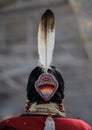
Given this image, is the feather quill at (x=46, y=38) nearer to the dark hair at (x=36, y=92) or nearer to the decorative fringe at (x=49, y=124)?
the dark hair at (x=36, y=92)

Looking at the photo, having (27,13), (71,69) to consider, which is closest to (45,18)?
(71,69)

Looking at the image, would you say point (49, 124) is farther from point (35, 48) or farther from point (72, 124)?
point (35, 48)

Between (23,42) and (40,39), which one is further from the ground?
(23,42)

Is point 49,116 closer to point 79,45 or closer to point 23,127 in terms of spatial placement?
point 23,127

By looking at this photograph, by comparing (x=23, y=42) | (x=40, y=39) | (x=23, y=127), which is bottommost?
(x=23, y=127)

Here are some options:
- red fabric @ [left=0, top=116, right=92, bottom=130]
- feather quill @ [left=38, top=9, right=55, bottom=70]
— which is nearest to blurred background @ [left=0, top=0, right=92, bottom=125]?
feather quill @ [left=38, top=9, right=55, bottom=70]

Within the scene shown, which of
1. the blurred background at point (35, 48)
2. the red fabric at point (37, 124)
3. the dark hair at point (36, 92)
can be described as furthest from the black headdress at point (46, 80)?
the blurred background at point (35, 48)

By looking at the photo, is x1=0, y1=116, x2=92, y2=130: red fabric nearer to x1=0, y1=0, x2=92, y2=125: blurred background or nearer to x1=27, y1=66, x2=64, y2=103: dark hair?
x1=27, y1=66, x2=64, y2=103: dark hair

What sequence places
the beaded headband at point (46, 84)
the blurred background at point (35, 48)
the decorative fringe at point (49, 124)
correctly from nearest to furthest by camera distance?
the decorative fringe at point (49, 124)
the beaded headband at point (46, 84)
the blurred background at point (35, 48)
